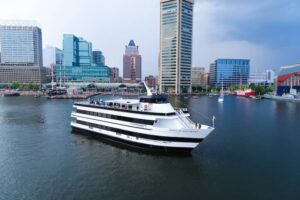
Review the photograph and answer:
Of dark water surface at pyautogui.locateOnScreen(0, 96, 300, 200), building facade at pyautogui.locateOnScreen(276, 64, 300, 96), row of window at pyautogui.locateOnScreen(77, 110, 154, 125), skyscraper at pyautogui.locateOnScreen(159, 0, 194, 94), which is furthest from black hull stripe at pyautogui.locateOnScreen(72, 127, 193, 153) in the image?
building facade at pyautogui.locateOnScreen(276, 64, 300, 96)

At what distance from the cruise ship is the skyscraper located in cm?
15039

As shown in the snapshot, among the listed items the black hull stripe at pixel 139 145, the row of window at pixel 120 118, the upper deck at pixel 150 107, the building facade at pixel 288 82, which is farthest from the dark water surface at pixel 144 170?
the building facade at pixel 288 82

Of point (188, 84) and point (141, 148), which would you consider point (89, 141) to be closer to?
point (141, 148)

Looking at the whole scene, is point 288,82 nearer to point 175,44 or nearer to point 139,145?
point 175,44

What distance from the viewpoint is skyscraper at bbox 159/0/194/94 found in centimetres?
18075

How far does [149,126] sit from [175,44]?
160m

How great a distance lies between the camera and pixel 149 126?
2959 centimetres

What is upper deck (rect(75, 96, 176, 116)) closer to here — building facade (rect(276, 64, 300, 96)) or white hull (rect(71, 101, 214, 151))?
white hull (rect(71, 101, 214, 151))

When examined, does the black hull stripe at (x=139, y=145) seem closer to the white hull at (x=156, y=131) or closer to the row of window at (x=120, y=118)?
the white hull at (x=156, y=131)

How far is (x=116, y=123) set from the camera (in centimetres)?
3384

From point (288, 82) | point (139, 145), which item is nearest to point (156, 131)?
point (139, 145)

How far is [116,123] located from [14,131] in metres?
24.4

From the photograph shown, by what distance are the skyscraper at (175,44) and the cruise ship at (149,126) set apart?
5921 inches

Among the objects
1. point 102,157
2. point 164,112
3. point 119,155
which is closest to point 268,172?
point 164,112
